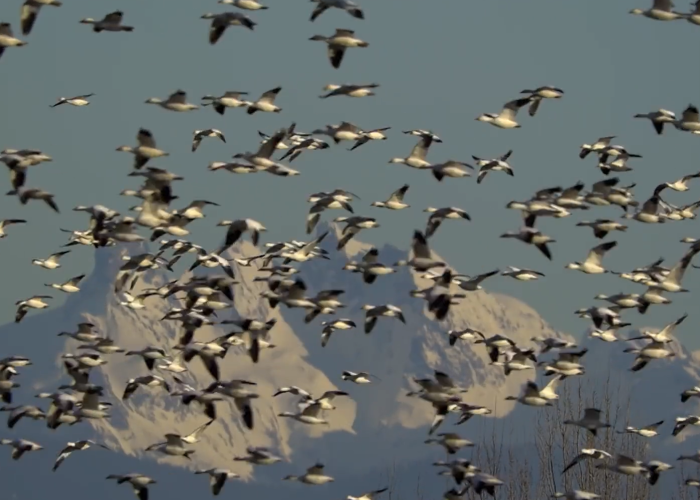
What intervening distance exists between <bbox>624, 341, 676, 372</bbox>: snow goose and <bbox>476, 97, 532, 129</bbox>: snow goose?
24.6 ft

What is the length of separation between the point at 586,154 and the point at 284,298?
33.8ft

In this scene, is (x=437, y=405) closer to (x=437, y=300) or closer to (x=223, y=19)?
(x=437, y=300)

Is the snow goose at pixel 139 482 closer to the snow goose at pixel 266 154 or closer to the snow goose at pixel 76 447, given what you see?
the snow goose at pixel 76 447

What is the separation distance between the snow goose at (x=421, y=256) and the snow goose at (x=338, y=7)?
18.1 ft

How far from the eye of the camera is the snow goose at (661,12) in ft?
140

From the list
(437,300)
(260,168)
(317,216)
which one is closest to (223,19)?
(260,168)

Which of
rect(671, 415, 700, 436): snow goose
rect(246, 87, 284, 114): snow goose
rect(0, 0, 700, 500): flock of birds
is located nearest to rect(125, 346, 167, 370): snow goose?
rect(0, 0, 700, 500): flock of birds

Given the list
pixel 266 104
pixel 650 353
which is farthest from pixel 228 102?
pixel 650 353

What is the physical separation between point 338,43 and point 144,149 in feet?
18.9

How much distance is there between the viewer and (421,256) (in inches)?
1582

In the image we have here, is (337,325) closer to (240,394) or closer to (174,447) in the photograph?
(240,394)

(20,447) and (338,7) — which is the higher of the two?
(338,7)

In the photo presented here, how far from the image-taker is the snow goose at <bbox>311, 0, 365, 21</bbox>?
40.1 metres

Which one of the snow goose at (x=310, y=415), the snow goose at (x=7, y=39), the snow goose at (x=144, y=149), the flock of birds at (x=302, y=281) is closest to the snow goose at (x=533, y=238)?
the flock of birds at (x=302, y=281)
